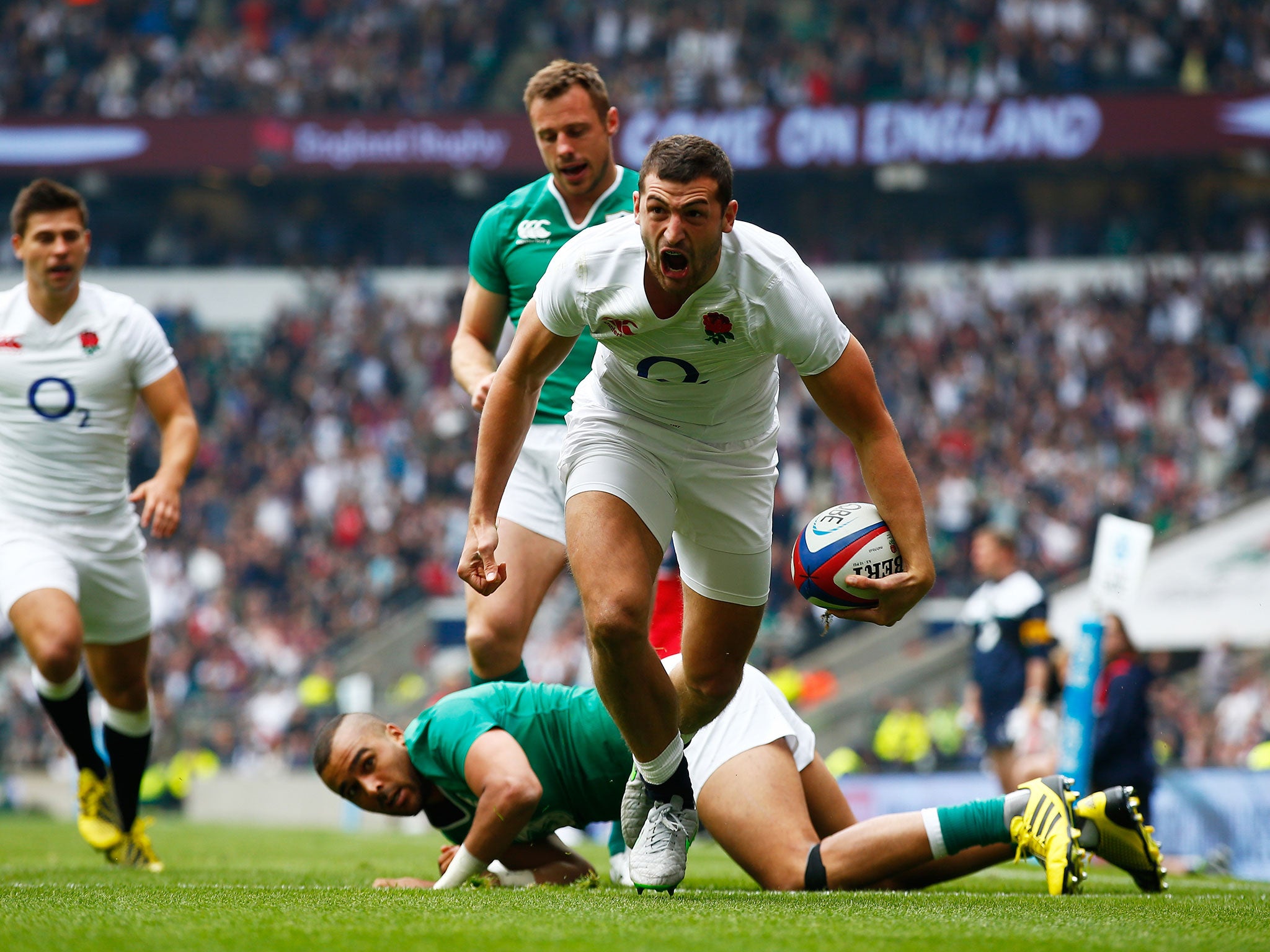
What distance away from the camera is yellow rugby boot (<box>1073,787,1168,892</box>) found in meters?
4.79

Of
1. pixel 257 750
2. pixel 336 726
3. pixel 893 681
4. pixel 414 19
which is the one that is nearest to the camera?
pixel 336 726

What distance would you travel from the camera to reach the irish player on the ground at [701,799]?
15.3 feet

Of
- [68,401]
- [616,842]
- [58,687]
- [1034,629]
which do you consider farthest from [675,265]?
[1034,629]

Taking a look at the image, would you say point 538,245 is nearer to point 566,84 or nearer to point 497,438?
point 566,84

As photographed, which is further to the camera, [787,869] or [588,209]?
[588,209]

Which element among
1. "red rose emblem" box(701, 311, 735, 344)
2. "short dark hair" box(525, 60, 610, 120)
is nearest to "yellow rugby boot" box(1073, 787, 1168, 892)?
"red rose emblem" box(701, 311, 735, 344)

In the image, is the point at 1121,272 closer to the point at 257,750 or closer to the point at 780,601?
the point at 780,601

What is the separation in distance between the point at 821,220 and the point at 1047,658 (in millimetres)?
18033

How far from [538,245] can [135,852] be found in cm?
336

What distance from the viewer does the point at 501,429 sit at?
444cm

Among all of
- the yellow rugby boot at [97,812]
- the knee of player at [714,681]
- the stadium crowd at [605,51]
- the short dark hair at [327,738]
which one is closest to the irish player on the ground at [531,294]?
the short dark hair at [327,738]

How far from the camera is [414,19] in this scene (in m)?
27.4

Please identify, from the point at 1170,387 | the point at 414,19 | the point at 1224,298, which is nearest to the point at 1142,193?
the point at 1224,298

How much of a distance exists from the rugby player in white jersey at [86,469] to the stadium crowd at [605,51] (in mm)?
19097
